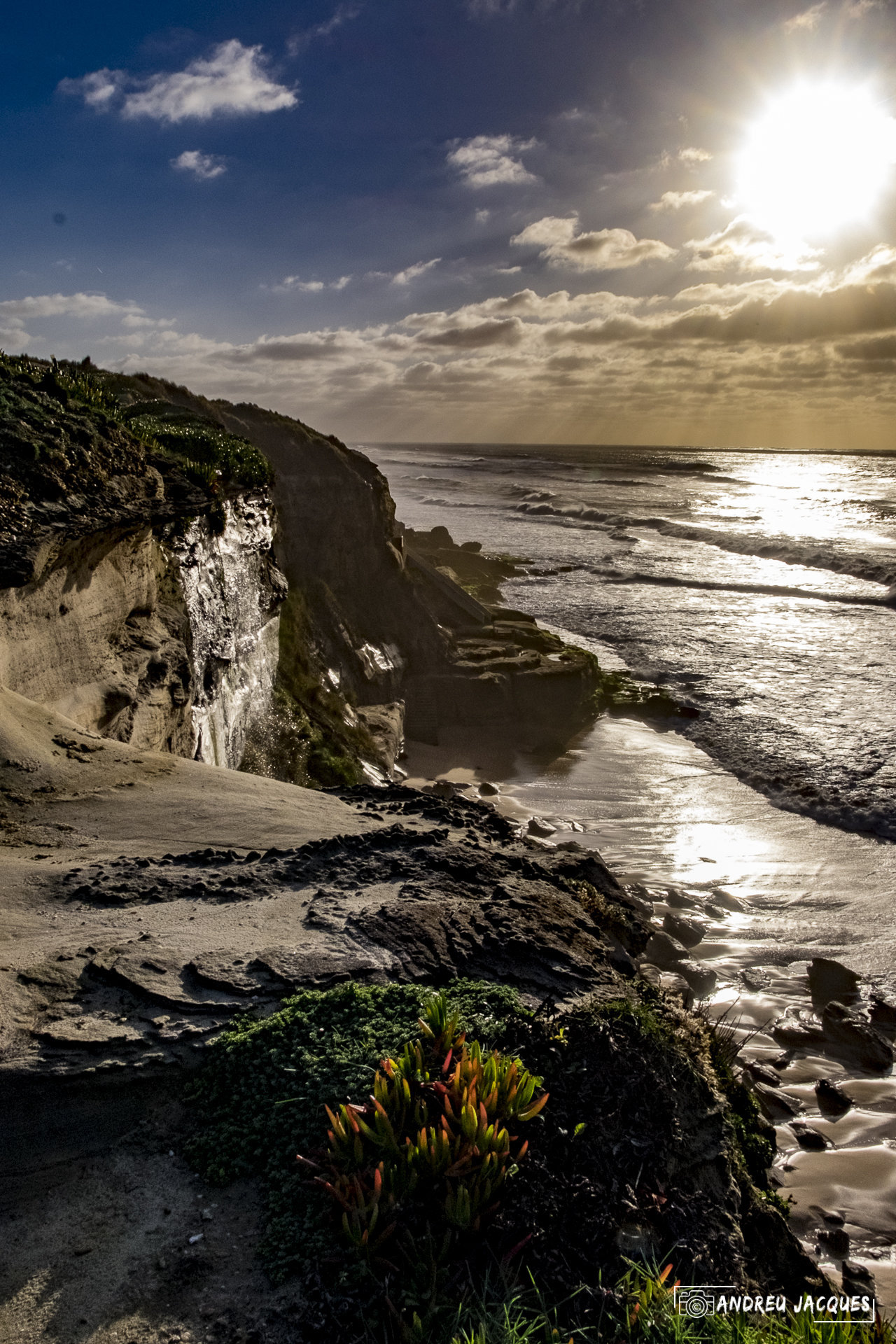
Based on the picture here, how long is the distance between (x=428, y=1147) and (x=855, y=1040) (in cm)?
592

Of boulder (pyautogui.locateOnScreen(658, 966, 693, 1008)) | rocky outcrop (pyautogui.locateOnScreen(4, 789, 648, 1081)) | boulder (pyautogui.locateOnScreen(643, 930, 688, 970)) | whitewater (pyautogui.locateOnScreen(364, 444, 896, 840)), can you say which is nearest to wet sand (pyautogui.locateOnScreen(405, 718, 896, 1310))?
boulder (pyautogui.locateOnScreen(658, 966, 693, 1008))

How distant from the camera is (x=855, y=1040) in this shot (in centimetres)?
736

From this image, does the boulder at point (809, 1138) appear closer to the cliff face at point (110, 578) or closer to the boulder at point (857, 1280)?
the boulder at point (857, 1280)

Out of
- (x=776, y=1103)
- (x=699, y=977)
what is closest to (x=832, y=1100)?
(x=776, y=1103)

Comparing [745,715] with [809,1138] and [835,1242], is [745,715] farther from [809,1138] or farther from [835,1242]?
[835,1242]

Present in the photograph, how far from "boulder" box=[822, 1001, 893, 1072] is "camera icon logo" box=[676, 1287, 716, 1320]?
4.89m

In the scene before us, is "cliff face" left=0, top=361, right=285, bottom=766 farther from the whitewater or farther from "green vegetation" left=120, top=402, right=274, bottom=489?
the whitewater

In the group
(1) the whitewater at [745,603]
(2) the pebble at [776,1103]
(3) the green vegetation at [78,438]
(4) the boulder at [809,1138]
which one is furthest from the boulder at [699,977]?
(3) the green vegetation at [78,438]

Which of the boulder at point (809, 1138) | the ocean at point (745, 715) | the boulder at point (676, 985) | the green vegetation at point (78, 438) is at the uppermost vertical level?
the green vegetation at point (78, 438)

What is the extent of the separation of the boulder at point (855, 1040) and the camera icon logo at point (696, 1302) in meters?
4.89

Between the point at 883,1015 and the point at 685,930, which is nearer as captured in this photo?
the point at 883,1015

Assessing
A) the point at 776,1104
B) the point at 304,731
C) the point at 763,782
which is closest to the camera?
the point at 776,1104

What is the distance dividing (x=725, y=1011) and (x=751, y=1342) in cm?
483

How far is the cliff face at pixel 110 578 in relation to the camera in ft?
21.8
